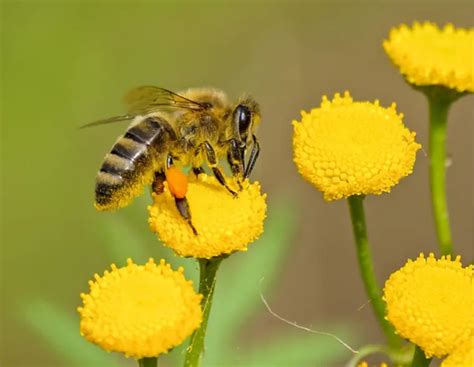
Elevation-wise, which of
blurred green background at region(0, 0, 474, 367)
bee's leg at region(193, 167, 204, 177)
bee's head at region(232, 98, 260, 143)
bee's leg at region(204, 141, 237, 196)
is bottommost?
blurred green background at region(0, 0, 474, 367)

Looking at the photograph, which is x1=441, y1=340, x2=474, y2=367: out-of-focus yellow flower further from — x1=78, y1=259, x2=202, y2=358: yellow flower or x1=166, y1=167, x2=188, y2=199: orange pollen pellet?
x1=166, y1=167, x2=188, y2=199: orange pollen pellet

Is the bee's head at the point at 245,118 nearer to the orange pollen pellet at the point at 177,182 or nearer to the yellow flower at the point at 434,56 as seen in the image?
the orange pollen pellet at the point at 177,182

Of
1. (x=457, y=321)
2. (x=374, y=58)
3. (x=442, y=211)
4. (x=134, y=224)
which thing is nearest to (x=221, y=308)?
(x=134, y=224)

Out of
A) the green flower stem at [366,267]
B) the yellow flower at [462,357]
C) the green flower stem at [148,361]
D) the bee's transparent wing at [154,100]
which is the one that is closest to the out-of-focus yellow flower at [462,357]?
the yellow flower at [462,357]

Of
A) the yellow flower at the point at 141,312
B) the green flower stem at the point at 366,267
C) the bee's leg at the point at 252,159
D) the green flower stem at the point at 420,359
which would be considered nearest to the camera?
the yellow flower at the point at 141,312

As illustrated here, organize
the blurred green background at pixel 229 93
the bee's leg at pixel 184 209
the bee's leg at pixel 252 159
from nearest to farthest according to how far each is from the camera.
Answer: the bee's leg at pixel 184 209 → the bee's leg at pixel 252 159 → the blurred green background at pixel 229 93

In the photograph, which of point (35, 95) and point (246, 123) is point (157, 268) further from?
point (35, 95)

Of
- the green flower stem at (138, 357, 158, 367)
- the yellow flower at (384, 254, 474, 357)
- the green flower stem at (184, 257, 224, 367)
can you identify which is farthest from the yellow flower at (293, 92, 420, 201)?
the green flower stem at (138, 357, 158, 367)
